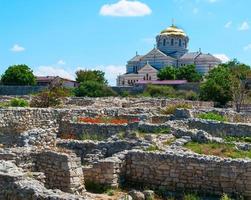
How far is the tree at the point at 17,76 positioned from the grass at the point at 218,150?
7513 centimetres

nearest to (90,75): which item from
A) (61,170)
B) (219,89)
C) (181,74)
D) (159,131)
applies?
(181,74)

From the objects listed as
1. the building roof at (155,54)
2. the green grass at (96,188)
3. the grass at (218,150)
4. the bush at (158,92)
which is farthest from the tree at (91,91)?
the building roof at (155,54)

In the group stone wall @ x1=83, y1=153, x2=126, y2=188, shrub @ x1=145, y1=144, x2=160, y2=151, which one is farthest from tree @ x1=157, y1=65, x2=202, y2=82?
stone wall @ x1=83, y1=153, x2=126, y2=188

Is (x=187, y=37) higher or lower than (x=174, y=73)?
higher

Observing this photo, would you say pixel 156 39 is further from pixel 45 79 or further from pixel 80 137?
pixel 80 137

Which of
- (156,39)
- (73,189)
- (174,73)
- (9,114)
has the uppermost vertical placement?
(156,39)

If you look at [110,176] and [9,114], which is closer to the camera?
[110,176]

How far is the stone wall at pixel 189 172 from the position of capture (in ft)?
39.4

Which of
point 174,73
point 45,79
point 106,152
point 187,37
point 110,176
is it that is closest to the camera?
point 110,176

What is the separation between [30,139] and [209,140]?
5.65 metres

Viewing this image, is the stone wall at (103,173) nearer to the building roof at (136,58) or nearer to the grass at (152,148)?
the grass at (152,148)

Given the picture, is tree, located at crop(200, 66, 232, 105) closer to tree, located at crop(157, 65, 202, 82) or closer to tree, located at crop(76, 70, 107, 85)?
tree, located at crop(157, 65, 202, 82)

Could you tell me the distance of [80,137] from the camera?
1912 centimetres

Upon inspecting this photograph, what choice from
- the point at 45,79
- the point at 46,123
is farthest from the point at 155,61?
the point at 46,123
